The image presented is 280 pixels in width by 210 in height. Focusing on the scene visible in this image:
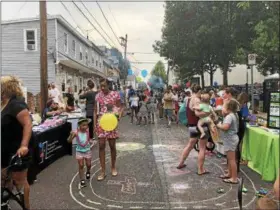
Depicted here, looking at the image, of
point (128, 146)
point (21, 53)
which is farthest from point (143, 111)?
point (21, 53)

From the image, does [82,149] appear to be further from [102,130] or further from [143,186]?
[143,186]

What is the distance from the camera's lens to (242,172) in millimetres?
6594

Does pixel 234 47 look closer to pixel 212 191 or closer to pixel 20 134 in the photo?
pixel 212 191

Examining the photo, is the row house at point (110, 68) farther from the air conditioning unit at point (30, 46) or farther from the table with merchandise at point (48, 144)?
the table with merchandise at point (48, 144)

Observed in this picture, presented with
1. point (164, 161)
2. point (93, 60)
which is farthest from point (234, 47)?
point (164, 161)

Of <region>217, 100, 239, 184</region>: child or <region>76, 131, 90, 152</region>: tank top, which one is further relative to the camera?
<region>76, 131, 90, 152</region>: tank top

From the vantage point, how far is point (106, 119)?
6.03m

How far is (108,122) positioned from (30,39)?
55.1 ft

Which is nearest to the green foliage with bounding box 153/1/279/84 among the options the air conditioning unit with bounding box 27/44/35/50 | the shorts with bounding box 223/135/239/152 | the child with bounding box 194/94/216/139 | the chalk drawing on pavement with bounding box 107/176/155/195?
the air conditioning unit with bounding box 27/44/35/50

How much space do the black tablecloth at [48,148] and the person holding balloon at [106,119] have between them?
1.07 m

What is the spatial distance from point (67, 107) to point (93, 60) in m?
23.4

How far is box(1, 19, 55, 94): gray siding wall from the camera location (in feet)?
68.5

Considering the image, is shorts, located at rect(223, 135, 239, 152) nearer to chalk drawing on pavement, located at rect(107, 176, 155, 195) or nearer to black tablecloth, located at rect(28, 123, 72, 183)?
chalk drawing on pavement, located at rect(107, 176, 155, 195)

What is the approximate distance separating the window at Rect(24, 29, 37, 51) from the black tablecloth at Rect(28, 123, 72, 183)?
13.9 metres
